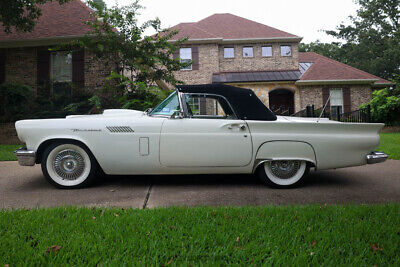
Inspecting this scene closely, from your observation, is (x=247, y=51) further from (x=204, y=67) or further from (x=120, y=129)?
(x=120, y=129)

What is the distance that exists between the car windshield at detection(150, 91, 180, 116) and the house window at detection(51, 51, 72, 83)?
991cm

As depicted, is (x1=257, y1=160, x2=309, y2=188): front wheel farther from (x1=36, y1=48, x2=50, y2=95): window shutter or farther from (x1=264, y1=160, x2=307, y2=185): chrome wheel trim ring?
(x1=36, y1=48, x2=50, y2=95): window shutter

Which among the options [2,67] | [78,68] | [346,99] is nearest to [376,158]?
[78,68]

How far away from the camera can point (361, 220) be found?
2.05 meters

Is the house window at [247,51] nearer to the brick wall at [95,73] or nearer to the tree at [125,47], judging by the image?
the tree at [125,47]

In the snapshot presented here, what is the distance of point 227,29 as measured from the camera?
20.5 meters

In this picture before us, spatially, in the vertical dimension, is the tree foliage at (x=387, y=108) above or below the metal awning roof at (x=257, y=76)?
below

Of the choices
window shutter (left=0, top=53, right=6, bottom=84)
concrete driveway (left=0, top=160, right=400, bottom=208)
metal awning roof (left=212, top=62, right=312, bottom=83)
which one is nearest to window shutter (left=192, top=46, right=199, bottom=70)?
metal awning roof (left=212, top=62, right=312, bottom=83)

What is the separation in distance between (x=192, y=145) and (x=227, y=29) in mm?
19696

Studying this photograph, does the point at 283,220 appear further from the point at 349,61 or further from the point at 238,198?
the point at 349,61

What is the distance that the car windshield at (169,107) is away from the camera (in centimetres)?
332

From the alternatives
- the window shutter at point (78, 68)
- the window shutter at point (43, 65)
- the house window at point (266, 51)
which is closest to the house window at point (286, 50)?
the house window at point (266, 51)

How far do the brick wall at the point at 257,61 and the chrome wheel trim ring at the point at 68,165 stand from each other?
676 inches

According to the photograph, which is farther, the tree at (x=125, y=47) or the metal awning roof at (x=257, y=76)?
the metal awning roof at (x=257, y=76)
